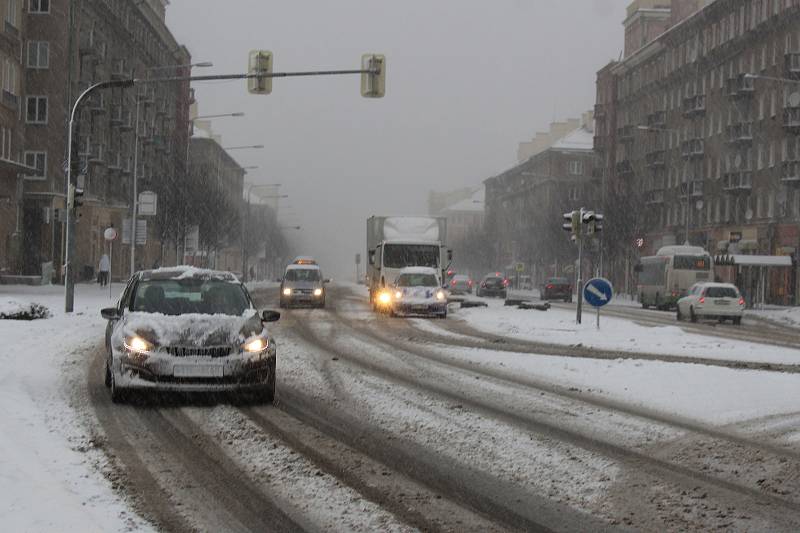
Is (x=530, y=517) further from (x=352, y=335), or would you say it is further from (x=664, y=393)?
(x=352, y=335)

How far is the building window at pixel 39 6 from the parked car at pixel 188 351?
49.6m

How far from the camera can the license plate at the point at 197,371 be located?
10.3m

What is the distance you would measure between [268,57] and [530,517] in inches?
673

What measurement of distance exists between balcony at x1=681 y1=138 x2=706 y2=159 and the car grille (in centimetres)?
6555

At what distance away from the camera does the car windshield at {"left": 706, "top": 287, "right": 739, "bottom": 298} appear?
36.5 meters

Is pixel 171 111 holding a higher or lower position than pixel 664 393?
higher

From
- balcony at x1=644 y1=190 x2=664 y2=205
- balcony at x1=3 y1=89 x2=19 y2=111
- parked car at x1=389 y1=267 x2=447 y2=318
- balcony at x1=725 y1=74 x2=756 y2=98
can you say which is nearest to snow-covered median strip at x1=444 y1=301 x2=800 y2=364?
parked car at x1=389 y1=267 x2=447 y2=318

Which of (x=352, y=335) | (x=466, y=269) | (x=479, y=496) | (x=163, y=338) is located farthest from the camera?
(x=466, y=269)

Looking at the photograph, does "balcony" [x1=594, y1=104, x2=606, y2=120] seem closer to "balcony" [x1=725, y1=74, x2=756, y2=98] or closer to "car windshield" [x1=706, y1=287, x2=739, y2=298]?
"balcony" [x1=725, y1=74, x2=756, y2=98]

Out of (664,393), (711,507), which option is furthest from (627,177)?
(711,507)

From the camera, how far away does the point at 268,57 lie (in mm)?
21844

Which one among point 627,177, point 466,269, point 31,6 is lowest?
point 466,269

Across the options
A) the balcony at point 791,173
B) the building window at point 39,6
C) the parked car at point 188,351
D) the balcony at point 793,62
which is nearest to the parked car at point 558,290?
the balcony at point 791,173

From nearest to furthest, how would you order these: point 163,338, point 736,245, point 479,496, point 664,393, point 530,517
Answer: point 530,517, point 479,496, point 163,338, point 664,393, point 736,245
